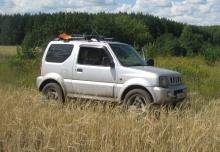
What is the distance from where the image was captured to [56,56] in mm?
10211

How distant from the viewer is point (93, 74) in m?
9.41

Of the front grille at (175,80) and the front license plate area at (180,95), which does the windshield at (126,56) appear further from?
the front license plate area at (180,95)

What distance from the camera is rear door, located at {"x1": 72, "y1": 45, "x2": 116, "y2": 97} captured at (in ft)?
30.2

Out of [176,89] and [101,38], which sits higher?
[101,38]

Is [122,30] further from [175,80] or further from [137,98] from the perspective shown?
[137,98]

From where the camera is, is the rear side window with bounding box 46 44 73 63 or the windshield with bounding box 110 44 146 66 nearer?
the windshield with bounding box 110 44 146 66

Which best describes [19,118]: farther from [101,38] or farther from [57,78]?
[101,38]

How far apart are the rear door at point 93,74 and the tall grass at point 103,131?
8.57ft

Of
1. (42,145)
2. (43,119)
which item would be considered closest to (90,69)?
(43,119)

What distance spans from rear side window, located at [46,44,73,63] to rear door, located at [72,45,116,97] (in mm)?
378

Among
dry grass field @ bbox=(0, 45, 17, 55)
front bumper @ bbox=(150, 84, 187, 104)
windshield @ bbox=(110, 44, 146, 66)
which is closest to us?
front bumper @ bbox=(150, 84, 187, 104)

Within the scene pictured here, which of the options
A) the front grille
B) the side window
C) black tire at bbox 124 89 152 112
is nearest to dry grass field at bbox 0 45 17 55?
the side window

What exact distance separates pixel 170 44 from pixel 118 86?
51.0 metres

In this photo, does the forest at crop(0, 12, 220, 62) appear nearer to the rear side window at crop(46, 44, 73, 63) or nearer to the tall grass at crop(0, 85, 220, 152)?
the rear side window at crop(46, 44, 73, 63)
